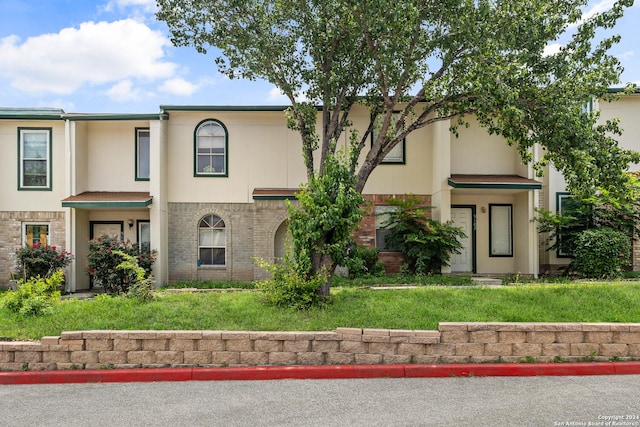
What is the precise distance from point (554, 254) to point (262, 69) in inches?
433

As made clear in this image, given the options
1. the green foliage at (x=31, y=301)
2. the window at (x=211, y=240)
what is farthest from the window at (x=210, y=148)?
the green foliage at (x=31, y=301)

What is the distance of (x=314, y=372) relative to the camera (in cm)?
679

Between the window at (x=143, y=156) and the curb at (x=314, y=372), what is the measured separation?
30.9 feet

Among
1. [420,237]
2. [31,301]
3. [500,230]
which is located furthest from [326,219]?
[500,230]

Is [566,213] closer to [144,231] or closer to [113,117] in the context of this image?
[144,231]

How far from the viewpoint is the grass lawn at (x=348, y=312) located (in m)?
7.51

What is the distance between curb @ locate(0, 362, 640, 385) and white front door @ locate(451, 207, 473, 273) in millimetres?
8497

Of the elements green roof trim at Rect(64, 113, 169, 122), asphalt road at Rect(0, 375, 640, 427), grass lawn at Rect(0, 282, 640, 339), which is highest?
green roof trim at Rect(64, 113, 169, 122)

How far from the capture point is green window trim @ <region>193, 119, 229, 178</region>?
49.5 feet

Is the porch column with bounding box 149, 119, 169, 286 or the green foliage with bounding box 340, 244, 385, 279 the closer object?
the green foliage with bounding box 340, 244, 385, 279

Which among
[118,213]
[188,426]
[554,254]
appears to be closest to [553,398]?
[188,426]

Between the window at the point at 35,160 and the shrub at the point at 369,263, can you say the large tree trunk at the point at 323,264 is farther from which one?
the window at the point at 35,160

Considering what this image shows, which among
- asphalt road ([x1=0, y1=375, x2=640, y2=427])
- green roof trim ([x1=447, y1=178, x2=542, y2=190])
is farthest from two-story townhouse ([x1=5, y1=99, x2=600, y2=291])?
asphalt road ([x1=0, y1=375, x2=640, y2=427])

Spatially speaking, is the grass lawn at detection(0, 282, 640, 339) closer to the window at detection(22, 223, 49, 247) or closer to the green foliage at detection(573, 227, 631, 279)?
the green foliage at detection(573, 227, 631, 279)
